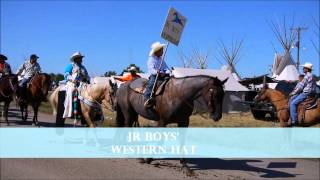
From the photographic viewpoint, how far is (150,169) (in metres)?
8.98

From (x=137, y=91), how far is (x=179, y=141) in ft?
5.62

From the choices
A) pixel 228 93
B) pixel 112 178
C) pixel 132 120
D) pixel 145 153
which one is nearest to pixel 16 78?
pixel 132 120

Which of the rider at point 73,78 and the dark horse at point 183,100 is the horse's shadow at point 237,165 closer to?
the dark horse at point 183,100

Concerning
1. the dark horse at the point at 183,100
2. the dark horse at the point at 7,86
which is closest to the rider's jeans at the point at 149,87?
the dark horse at the point at 183,100

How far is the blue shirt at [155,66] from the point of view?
10109 millimetres

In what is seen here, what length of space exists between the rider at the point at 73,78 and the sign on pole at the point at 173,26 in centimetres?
277

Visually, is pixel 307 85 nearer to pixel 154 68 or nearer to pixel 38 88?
pixel 154 68

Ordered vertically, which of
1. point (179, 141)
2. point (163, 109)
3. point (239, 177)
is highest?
point (163, 109)

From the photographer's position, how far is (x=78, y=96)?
11.8 metres

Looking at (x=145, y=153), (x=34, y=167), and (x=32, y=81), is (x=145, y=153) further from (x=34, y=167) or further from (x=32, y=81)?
(x=32, y=81)

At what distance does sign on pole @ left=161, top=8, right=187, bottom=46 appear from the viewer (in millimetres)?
10402

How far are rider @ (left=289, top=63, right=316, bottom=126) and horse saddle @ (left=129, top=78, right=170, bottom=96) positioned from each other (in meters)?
5.64

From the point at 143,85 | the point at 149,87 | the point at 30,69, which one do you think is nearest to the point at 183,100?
the point at 149,87

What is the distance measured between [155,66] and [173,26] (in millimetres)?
1127
